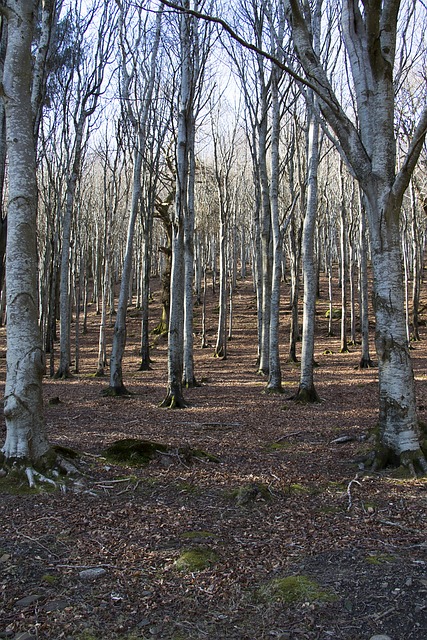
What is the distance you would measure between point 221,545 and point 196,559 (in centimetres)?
29

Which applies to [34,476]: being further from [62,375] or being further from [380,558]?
[62,375]

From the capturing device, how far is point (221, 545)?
3273 mm

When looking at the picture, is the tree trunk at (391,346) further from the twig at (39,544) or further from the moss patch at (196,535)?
the twig at (39,544)

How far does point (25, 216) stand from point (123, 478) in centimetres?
258

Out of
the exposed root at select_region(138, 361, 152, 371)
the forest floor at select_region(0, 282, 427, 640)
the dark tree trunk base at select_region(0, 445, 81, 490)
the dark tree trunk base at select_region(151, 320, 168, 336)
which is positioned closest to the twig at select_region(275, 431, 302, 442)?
the forest floor at select_region(0, 282, 427, 640)

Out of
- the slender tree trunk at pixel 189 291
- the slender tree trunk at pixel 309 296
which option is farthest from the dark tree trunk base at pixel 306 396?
the slender tree trunk at pixel 189 291

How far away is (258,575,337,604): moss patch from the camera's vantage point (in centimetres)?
258

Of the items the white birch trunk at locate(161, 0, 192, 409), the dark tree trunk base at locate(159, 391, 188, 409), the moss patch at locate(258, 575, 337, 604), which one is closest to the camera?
the moss patch at locate(258, 575, 337, 604)

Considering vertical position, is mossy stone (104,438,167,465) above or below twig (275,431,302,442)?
above

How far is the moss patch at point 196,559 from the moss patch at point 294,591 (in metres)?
0.42

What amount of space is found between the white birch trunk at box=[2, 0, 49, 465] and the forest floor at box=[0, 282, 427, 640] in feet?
1.72

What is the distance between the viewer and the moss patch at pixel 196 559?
2.96m

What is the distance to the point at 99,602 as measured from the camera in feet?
8.48

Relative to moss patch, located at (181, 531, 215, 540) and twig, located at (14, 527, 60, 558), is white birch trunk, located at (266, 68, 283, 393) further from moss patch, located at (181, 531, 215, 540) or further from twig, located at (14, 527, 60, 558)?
twig, located at (14, 527, 60, 558)
